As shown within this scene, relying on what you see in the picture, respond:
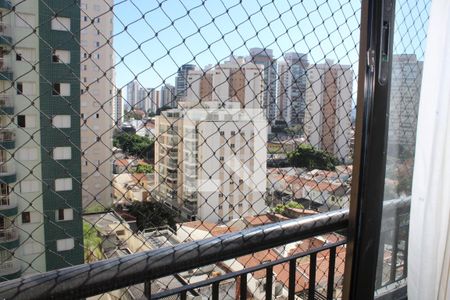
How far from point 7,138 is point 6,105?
48 centimetres

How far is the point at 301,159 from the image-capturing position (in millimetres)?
2215

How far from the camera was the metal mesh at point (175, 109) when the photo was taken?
3.31ft

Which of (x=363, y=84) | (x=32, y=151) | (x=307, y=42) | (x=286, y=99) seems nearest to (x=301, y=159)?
(x=286, y=99)

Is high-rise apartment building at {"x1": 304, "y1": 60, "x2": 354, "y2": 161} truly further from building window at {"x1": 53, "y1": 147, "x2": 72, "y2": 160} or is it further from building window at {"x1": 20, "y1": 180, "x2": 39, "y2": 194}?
building window at {"x1": 20, "y1": 180, "x2": 39, "y2": 194}

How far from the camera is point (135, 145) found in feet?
4.47

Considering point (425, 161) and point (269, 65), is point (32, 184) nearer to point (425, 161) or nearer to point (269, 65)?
point (269, 65)

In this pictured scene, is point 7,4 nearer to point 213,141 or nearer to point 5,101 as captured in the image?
point 5,101

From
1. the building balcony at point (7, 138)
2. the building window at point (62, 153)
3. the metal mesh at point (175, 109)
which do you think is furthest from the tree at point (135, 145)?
the building balcony at point (7, 138)

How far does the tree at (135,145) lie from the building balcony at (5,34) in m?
0.52

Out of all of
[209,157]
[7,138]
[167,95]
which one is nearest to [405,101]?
[209,157]

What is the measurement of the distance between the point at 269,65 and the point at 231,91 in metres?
0.33

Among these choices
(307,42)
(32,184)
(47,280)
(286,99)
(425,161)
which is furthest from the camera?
(32,184)

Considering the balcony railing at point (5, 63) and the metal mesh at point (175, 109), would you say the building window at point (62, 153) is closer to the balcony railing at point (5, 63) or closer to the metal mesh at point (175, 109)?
the metal mesh at point (175, 109)

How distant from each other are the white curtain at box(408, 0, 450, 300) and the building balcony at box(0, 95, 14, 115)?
1.74m
